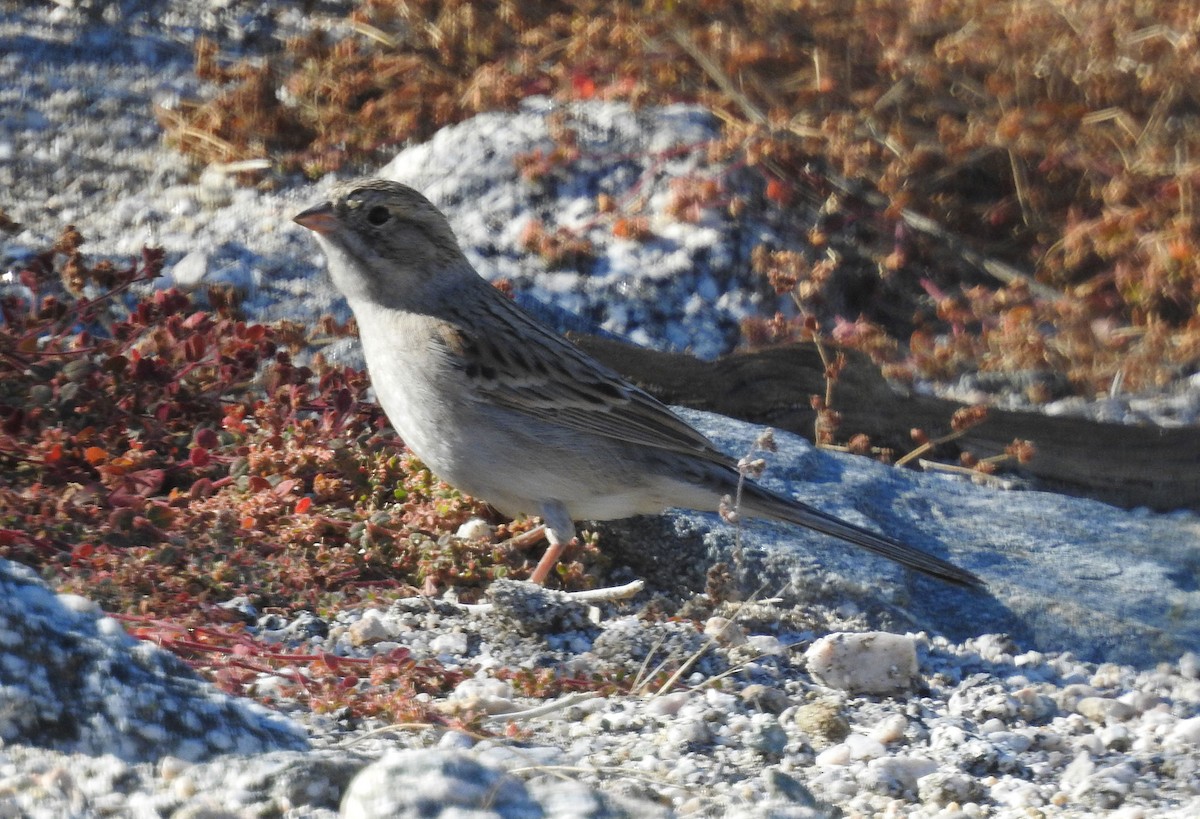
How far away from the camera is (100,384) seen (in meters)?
5.76

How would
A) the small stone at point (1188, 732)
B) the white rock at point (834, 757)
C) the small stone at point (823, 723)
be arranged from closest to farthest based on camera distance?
the white rock at point (834, 757), the small stone at point (823, 723), the small stone at point (1188, 732)

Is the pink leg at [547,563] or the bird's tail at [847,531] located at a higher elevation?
the bird's tail at [847,531]

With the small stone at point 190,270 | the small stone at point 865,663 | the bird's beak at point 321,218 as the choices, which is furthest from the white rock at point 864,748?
the small stone at point 190,270

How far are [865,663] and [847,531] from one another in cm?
73

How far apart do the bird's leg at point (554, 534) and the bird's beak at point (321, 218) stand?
3.97 feet

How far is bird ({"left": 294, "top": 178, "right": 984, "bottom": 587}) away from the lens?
16.9 ft

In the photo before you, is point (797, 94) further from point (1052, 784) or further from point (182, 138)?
point (1052, 784)

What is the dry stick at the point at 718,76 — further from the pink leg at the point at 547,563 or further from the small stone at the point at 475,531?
the pink leg at the point at 547,563

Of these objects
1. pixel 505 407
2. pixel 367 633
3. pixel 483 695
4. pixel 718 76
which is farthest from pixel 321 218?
pixel 718 76

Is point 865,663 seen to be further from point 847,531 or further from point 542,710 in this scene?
point 542,710

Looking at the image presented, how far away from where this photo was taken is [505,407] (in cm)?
530

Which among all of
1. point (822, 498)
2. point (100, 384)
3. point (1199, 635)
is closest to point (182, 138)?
point (100, 384)

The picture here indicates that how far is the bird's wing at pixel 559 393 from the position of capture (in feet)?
17.4

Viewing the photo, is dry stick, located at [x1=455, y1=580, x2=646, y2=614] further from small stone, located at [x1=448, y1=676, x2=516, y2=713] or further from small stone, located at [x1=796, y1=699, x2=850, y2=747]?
small stone, located at [x1=796, y1=699, x2=850, y2=747]
